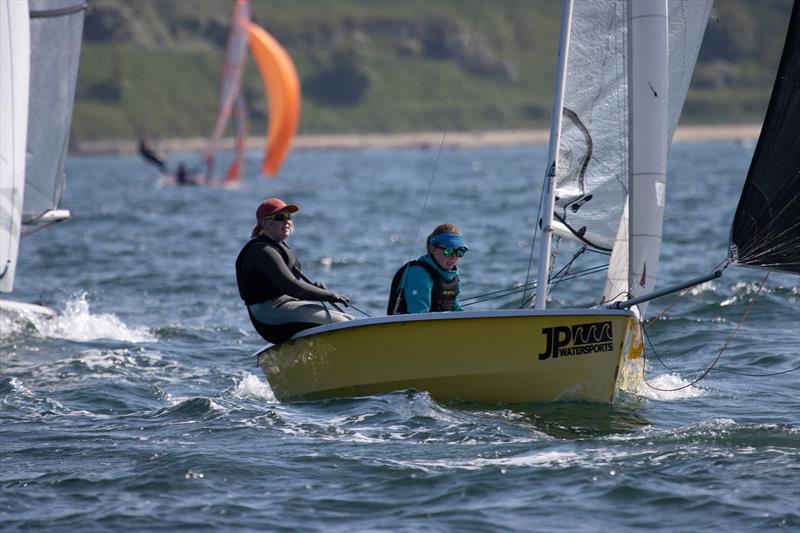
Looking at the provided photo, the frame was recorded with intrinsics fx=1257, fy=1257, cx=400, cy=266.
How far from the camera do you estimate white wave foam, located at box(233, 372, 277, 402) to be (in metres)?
9.82

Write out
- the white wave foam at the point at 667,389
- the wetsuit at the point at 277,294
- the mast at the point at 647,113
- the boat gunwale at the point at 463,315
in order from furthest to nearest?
1. the white wave foam at the point at 667,389
2. the wetsuit at the point at 277,294
3. the mast at the point at 647,113
4. the boat gunwale at the point at 463,315

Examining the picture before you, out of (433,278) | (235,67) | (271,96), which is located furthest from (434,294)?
(271,96)

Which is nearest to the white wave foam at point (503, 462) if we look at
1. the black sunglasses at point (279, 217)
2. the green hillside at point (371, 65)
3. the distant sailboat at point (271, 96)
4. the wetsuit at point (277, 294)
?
the wetsuit at point (277, 294)

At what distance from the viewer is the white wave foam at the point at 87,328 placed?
42.9 ft

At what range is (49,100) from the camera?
1389 centimetres

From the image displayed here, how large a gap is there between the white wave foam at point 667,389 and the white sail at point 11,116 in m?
6.22

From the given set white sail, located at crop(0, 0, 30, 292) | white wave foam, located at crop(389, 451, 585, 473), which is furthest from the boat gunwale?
white sail, located at crop(0, 0, 30, 292)

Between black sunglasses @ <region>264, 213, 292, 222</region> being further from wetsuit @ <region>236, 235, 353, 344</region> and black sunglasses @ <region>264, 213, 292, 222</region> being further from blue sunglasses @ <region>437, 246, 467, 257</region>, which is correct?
blue sunglasses @ <region>437, 246, 467, 257</region>

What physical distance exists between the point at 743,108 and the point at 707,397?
143238mm

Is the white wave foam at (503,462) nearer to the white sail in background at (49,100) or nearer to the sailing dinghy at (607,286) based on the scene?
the sailing dinghy at (607,286)

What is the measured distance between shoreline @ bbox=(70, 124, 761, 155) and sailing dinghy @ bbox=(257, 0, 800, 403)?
396ft

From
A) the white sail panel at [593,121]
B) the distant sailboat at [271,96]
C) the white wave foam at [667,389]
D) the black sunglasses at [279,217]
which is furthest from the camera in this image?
the distant sailboat at [271,96]

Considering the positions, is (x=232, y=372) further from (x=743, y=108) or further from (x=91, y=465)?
(x=743, y=108)

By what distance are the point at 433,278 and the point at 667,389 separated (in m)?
2.22
